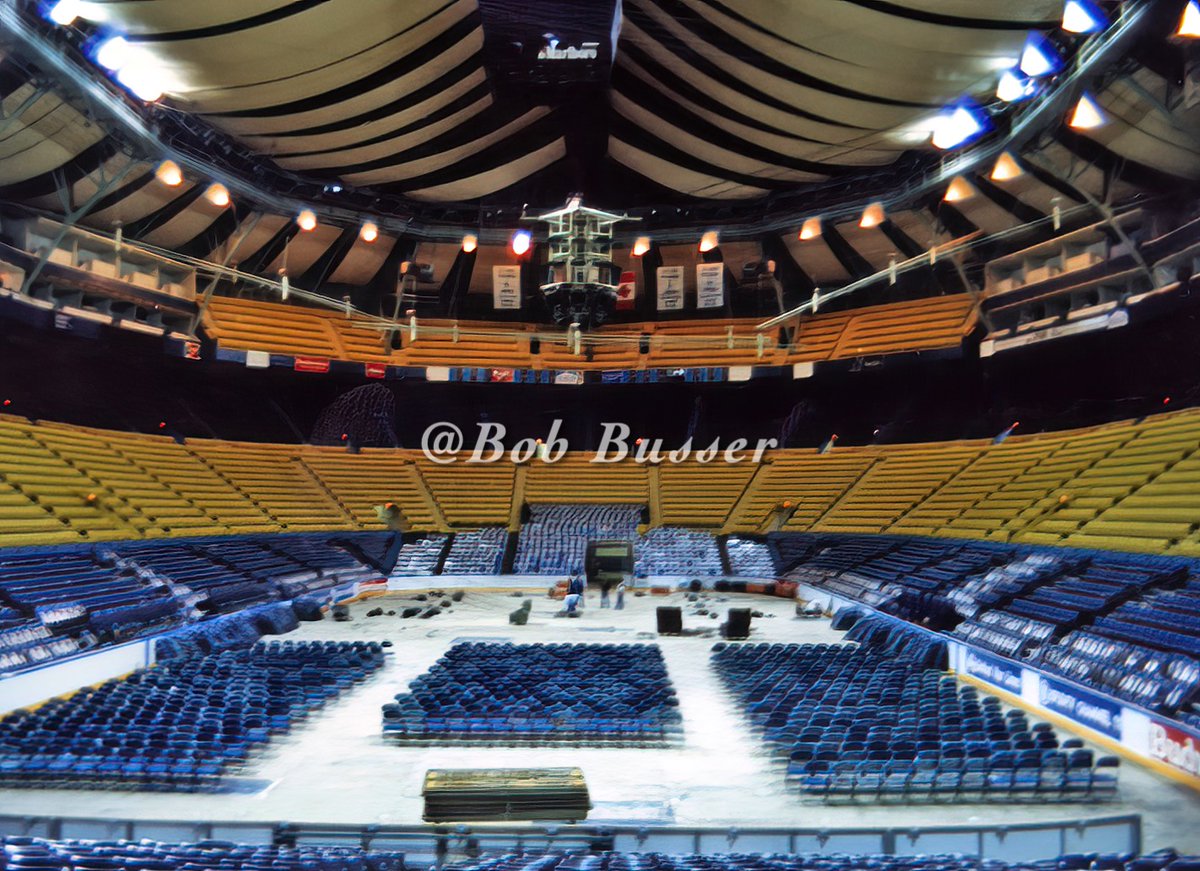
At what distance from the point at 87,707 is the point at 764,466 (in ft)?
108

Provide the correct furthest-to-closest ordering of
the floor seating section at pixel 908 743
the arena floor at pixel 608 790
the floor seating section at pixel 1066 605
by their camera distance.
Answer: the floor seating section at pixel 1066 605
the floor seating section at pixel 908 743
the arena floor at pixel 608 790

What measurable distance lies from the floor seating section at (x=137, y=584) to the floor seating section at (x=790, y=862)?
1265cm

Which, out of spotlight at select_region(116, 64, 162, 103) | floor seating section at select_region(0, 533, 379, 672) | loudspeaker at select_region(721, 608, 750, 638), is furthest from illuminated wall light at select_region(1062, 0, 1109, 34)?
floor seating section at select_region(0, 533, 379, 672)

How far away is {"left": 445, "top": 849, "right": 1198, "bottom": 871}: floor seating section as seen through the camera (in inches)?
311

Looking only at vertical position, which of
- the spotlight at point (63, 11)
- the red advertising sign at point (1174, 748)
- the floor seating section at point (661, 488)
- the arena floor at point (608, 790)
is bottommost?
the arena floor at point (608, 790)

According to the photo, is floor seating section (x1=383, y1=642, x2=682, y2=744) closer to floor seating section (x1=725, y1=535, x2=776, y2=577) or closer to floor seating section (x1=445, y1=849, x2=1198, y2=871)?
floor seating section (x1=445, y1=849, x2=1198, y2=871)

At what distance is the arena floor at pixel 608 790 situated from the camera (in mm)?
11125

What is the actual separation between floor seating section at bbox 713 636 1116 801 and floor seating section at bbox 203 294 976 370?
20116 mm

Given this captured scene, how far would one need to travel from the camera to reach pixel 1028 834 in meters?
9.69

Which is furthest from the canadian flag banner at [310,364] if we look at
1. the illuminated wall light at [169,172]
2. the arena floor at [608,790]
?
the arena floor at [608,790]

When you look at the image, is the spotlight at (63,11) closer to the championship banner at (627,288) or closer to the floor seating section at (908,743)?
the floor seating section at (908,743)

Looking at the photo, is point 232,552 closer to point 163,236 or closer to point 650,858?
point 163,236

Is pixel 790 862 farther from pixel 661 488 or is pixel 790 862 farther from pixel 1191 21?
pixel 661 488

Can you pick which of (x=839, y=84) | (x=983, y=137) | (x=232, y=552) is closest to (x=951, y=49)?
(x=839, y=84)
